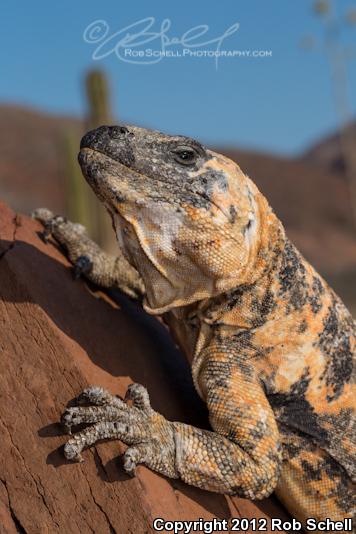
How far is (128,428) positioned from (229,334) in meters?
1.07

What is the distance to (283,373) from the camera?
5293 millimetres

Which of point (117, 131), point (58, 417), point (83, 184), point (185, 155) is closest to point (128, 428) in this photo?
point (58, 417)

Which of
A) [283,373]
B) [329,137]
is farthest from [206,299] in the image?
[329,137]

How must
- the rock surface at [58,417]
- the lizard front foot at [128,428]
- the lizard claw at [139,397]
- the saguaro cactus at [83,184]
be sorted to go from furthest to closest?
the saguaro cactus at [83,184] → the lizard claw at [139,397] → the rock surface at [58,417] → the lizard front foot at [128,428]

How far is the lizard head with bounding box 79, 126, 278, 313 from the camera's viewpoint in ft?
15.9

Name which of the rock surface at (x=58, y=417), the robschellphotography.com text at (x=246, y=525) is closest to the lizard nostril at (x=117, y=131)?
the rock surface at (x=58, y=417)

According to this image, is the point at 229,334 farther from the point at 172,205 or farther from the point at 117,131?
the point at 117,131

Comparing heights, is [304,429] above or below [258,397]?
below

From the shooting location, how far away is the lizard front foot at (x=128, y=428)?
4469 millimetres

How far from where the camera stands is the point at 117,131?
4.91 meters

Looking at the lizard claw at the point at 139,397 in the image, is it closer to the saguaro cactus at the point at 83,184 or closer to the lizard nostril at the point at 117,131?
the lizard nostril at the point at 117,131

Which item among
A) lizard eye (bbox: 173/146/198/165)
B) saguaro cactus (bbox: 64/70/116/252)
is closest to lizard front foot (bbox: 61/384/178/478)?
lizard eye (bbox: 173/146/198/165)

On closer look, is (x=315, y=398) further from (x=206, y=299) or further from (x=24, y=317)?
(x=24, y=317)

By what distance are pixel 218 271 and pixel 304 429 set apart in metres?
1.37
